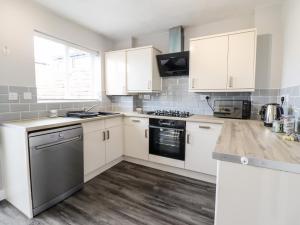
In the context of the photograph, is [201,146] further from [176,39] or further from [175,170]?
[176,39]

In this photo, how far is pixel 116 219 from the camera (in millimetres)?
1636

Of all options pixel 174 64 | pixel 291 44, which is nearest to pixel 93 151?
pixel 174 64

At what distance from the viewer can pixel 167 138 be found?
263cm

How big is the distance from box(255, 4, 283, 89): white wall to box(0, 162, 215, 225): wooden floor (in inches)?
65.4

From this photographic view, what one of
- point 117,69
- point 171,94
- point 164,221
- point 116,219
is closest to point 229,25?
point 171,94

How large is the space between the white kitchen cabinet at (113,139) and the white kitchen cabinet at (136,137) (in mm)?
108

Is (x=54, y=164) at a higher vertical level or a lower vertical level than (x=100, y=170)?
higher

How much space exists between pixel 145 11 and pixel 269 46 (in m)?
1.76

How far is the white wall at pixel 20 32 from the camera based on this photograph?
1863 mm

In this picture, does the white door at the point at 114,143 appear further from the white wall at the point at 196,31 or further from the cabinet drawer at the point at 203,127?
the white wall at the point at 196,31

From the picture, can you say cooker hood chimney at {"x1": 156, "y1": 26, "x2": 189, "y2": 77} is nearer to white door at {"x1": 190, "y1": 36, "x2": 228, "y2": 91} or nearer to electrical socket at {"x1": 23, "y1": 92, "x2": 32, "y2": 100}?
white door at {"x1": 190, "y1": 36, "x2": 228, "y2": 91}

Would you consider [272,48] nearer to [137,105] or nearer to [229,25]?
[229,25]

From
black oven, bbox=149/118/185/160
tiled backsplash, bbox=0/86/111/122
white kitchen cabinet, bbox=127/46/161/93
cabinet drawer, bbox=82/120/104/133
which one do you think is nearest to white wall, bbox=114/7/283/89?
black oven, bbox=149/118/185/160

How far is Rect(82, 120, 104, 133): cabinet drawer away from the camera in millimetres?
2220
